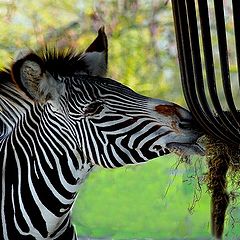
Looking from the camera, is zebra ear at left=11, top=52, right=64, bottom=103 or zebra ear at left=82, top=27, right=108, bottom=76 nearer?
zebra ear at left=11, top=52, right=64, bottom=103

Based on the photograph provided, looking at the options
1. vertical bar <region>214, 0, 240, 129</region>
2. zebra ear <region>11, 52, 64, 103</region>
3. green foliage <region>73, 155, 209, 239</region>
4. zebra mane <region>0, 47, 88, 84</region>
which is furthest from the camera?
green foliage <region>73, 155, 209, 239</region>

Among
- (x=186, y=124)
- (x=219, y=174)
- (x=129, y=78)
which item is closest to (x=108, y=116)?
(x=186, y=124)

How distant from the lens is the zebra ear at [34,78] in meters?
1.43

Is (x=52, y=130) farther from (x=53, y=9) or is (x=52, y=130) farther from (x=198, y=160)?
(x=53, y=9)

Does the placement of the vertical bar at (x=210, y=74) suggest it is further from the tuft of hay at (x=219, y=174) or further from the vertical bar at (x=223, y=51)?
the tuft of hay at (x=219, y=174)

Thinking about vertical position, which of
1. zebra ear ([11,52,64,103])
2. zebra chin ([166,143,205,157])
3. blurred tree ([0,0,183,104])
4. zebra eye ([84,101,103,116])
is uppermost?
blurred tree ([0,0,183,104])

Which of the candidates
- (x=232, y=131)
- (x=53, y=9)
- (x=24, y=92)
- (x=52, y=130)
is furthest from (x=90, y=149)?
(x=53, y=9)

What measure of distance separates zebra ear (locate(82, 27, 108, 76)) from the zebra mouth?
33cm

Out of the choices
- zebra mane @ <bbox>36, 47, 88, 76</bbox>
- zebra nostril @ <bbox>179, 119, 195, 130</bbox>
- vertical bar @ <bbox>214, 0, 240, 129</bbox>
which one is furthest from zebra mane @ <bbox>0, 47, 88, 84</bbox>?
vertical bar @ <bbox>214, 0, 240, 129</bbox>

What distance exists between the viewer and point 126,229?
221cm

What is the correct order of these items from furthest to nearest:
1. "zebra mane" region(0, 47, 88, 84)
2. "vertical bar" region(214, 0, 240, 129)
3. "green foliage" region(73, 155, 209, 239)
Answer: "green foliage" region(73, 155, 209, 239)
"zebra mane" region(0, 47, 88, 84)
"vertical bar" region(214, 0, 240, 129)

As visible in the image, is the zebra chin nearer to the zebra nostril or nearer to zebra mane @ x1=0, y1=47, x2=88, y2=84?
the zebra nostril

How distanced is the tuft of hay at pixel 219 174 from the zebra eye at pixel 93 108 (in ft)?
0.90

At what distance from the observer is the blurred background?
2201 mm
